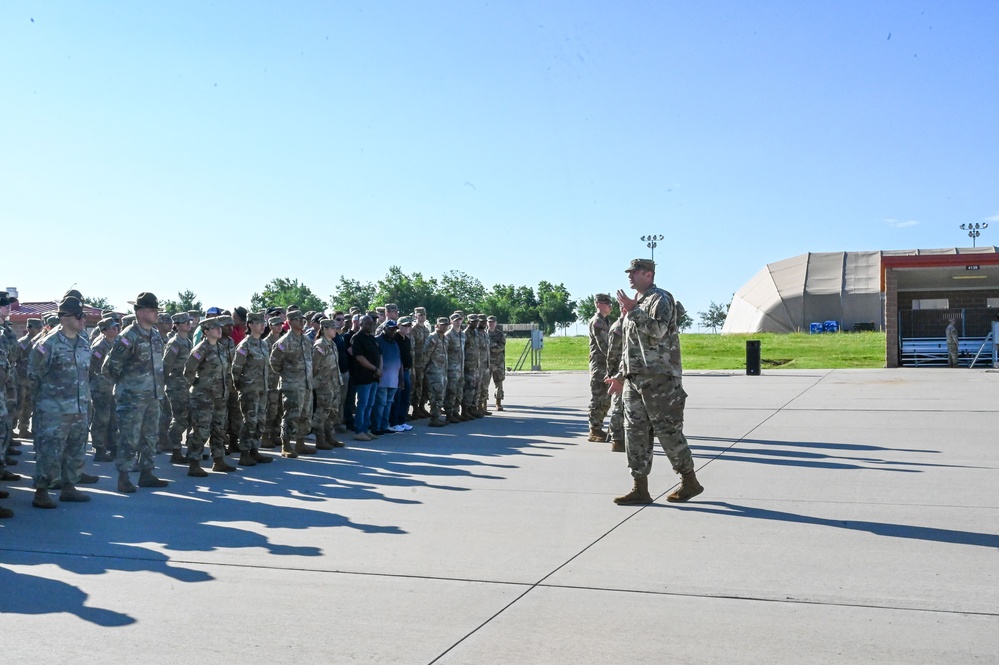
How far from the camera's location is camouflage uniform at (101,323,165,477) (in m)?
9.59

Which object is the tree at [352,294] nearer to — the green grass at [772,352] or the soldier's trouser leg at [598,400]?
the green grass at [772,352]

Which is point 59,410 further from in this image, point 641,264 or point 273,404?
point 641,264

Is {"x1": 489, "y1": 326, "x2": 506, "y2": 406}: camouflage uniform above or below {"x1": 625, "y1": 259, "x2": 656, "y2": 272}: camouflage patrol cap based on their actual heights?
below

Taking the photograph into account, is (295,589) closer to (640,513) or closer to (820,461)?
(640,513)

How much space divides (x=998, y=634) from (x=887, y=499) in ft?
12.8

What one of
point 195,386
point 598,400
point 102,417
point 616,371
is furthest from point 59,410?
point 598,400

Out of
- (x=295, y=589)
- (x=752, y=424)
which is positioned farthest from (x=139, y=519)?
(x=752, y=424)

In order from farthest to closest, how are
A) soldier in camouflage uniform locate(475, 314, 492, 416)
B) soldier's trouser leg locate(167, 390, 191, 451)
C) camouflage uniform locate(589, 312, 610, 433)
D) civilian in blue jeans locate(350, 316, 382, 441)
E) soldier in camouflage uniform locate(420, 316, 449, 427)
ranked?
soldier in camouflage uniform locate(475, 314, 492, 416), soldier in camouflage uniform locate(420, 316, 449, 427), civilian in blue jeans locate(350, 316, 382, 441), camouflage uniform locate(589, 312, 610, 433), soldier's trouser leg locate(167, 390, 191, 451)

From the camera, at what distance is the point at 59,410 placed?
28.6ft

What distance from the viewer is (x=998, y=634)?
4652 mm

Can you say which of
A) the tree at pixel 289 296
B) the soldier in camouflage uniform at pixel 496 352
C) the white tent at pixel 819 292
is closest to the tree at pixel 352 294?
the tree at pixel 289 296

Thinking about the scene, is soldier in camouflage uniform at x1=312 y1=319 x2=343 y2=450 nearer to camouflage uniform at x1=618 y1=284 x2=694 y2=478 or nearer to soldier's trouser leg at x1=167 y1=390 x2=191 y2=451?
soldier's trouser leg at x1=167 y1=390 x2=191 y2=451

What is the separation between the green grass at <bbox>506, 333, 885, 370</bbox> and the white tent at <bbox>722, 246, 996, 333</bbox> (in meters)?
26.0

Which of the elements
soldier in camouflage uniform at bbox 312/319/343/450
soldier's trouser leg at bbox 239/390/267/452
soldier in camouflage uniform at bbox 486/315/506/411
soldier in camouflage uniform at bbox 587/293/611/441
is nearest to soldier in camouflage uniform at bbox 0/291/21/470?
soldier's trouser leg at bbox 239/390/267/452
